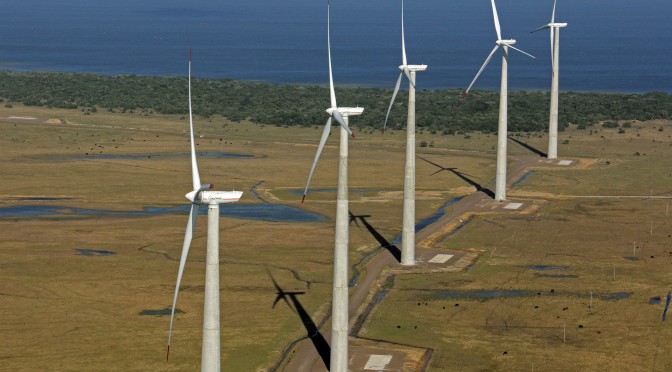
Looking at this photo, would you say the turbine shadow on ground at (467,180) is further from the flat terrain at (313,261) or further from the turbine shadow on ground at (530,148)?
the turbine shadow on ground at (530,148)

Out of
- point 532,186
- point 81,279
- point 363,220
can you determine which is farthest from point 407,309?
point 532,186

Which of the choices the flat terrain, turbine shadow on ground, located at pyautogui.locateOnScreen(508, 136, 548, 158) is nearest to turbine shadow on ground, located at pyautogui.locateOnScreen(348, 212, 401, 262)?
the flat terrain

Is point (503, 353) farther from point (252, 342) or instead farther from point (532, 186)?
point (532, 186)

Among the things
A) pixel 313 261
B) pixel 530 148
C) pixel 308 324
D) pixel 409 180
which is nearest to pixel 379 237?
pixel 313 261

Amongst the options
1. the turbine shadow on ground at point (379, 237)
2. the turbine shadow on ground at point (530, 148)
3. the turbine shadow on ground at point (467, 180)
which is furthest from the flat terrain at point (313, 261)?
the turbine shadow on ground at point (530, 148)

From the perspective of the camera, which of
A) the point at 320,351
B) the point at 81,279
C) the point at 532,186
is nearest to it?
the point at 320,351
